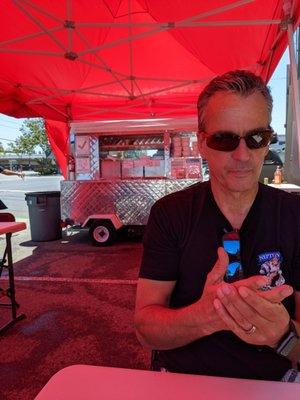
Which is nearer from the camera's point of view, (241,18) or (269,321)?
(269,321)

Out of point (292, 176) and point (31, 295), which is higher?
point (292, 176)

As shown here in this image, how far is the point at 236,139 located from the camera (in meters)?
1.43

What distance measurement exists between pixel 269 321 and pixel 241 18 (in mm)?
3800

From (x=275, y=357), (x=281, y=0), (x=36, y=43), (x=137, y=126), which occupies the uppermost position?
(x=36, y=43)

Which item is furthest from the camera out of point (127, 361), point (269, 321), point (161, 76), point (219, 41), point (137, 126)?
point (137, 126)

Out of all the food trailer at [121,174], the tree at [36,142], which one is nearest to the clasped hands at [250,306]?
the food trailer at [121,174]

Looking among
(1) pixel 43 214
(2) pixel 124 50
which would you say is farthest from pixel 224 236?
(1) pixel 43 214

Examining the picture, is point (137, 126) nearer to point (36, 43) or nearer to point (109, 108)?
point (109, 108)

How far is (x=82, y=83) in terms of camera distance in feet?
22.9

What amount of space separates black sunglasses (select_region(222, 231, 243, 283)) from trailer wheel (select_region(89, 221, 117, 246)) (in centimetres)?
646

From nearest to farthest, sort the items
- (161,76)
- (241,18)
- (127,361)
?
(127,361)
(241,18)
(161,76)

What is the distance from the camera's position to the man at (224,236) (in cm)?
138

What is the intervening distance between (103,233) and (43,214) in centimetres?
156

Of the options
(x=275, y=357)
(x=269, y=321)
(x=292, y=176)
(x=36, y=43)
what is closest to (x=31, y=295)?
(x=36, y=43)
